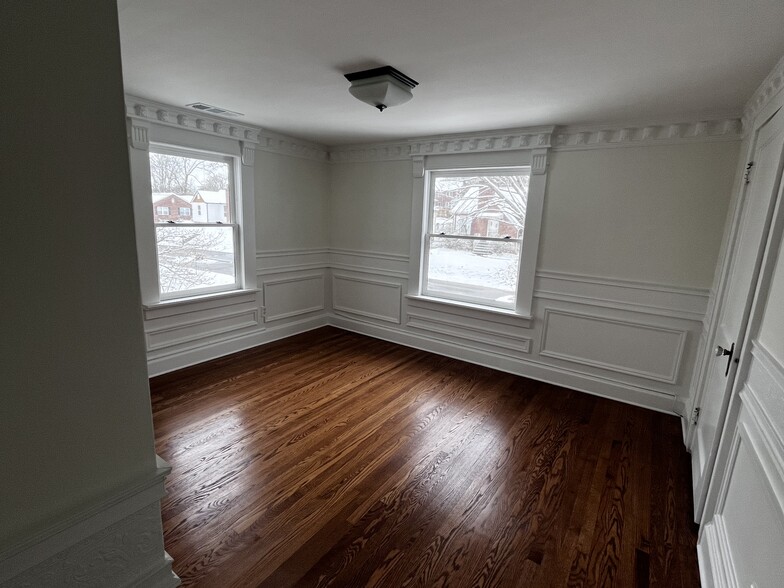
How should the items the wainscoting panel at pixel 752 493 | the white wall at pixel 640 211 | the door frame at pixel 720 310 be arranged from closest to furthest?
the wainscoting panel at pixel 752 493, the door frame at pixel 720 310, the white wall at pixel 640 211

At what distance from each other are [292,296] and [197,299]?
1.20 metres

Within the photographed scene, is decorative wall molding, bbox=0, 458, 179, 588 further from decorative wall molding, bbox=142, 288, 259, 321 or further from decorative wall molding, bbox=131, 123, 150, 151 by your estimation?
decorative wall molding, bbox=131, 123, 150, 151

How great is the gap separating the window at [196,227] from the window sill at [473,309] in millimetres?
2025

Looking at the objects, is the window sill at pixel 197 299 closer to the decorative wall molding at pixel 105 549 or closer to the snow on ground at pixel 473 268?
the snow on ground at pixel 473 268

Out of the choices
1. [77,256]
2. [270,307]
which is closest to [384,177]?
[270,307]

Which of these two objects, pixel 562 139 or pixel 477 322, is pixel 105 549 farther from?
pixel 562 139

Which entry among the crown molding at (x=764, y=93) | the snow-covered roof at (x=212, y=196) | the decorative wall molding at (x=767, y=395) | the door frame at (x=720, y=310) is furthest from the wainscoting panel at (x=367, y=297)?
the decorative wall molding at (x=767, y=395)

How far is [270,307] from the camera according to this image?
4367 millimetres

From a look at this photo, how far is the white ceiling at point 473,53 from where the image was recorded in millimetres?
1489

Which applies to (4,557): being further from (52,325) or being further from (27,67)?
(27,67)

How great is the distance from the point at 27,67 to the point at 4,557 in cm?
107


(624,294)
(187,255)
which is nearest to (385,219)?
(187,255)

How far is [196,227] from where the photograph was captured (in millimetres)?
3574

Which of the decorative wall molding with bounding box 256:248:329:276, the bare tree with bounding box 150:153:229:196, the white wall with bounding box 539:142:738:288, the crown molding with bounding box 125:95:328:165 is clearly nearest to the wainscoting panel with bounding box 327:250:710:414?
the white wall with bounding box 539:142:738:288
